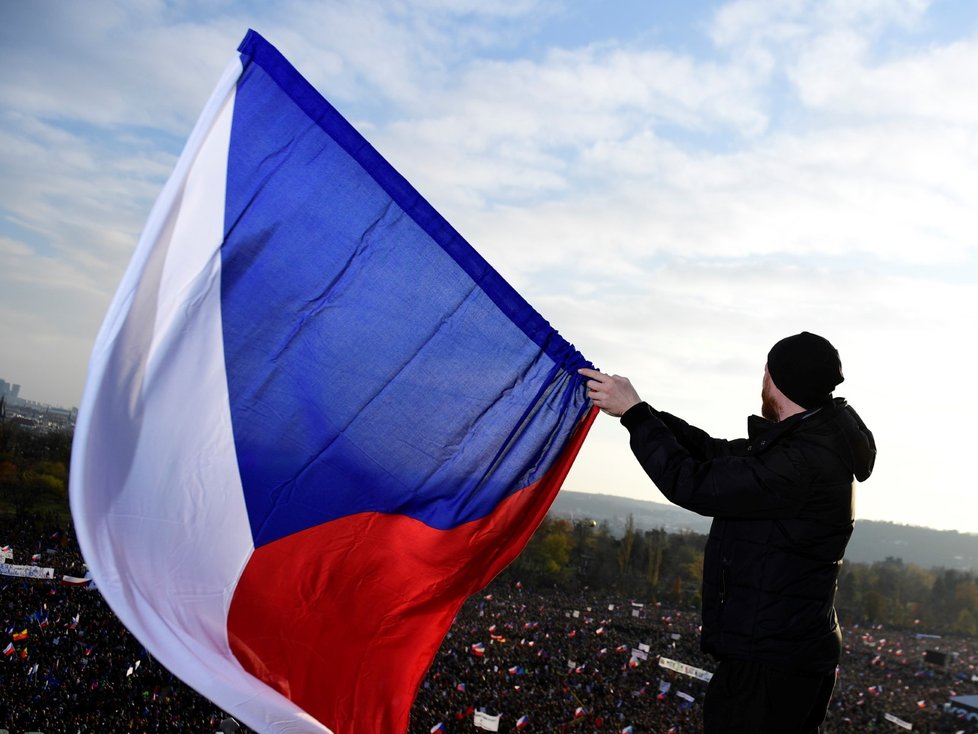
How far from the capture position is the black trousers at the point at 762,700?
2.61 metres

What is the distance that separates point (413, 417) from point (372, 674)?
1.02m

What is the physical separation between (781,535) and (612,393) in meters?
0.82

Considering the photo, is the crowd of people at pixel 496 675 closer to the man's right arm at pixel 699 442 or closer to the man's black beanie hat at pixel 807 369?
the man's right arm at pixel 699 442

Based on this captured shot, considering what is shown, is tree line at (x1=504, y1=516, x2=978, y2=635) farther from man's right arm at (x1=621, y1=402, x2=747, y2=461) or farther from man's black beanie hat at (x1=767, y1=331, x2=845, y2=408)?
man's black beanie hat at (x1=767, y1=331, x2=845, y2=408)

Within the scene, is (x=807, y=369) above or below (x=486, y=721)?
above

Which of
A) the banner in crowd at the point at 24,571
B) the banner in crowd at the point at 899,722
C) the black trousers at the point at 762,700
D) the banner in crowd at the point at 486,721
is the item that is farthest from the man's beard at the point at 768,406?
the banner in crowd at the point at 899,722

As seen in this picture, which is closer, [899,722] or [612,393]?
[612,393]

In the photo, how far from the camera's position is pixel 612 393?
122 inches

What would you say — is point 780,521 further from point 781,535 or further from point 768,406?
point 768,406

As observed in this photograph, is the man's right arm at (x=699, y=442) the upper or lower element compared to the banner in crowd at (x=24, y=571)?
upper

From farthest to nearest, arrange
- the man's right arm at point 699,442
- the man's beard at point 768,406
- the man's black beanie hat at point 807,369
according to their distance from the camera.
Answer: the man's right arm at point 699,442, the man's beard at point 768,406, the man's black beanie hat at point 807,369

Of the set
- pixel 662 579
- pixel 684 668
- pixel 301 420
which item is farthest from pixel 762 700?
pixel 662 579

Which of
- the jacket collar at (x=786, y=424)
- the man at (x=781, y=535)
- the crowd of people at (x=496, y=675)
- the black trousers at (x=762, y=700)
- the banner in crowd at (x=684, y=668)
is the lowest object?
the crowd of people at (x=496, y=675)

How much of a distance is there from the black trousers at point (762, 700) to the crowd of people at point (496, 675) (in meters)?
3.22
